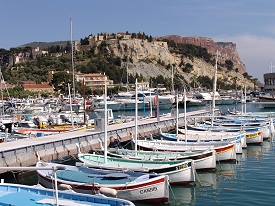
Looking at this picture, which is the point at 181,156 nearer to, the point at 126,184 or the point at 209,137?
the point at 126,184

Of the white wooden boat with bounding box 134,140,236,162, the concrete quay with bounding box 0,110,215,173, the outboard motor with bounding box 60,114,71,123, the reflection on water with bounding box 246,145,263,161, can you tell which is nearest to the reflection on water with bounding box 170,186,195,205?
the white wooden boat with bounding box 134,140,236,162

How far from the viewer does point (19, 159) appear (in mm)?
24844

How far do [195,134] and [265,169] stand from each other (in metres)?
10.2

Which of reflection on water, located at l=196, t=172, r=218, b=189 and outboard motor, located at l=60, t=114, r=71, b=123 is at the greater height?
outboard motor, located at l=60, t=114, r=71, b=123

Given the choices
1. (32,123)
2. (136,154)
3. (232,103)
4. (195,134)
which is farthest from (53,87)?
(136,154)

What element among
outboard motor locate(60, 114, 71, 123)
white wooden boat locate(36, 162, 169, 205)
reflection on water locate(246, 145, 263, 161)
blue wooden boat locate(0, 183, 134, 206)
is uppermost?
outboard motor locate(60, 114, 71, 123)

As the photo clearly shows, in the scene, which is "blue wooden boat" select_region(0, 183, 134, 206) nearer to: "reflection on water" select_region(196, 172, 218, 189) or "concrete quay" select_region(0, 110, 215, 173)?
"concrete quay" select_region(0, 110, 215, 173)

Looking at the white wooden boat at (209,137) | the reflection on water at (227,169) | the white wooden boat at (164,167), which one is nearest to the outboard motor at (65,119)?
the white wooden boat at (209,137)

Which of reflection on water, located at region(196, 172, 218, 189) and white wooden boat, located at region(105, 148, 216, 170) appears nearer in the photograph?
reflection on water, located at region(196, 172, 218, 189)

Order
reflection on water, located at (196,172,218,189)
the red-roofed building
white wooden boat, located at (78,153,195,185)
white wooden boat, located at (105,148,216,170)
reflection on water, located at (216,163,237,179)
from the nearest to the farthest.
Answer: white wooden boat, located at (78,153,195,185) < reflection on water, located at (196,172,218,189) < white wooden boat, located at (105,148,216,170) < reflection on water, located at (216,163,237,179) < the red-roofed building

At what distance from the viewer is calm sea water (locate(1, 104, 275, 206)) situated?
1948 cm

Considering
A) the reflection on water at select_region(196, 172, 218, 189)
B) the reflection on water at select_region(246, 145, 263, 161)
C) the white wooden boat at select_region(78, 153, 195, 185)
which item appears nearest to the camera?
the white wooden boat at select_region(78, 153, 195, 185)

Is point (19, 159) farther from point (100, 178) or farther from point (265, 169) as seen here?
point (265, 169)

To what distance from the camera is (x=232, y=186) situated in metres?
22.1
